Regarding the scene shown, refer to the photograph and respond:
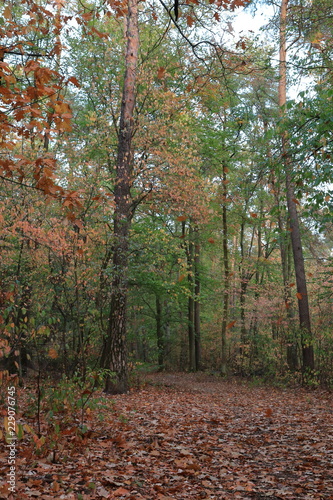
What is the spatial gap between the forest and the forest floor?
0.10 feet

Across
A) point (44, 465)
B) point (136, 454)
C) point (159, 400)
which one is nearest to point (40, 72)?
point (44, 465)

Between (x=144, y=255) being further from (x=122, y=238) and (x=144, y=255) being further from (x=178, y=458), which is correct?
(x=178, y=458)

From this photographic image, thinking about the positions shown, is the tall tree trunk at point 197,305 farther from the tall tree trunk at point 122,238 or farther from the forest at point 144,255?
the tall tree trunk at point 122,238

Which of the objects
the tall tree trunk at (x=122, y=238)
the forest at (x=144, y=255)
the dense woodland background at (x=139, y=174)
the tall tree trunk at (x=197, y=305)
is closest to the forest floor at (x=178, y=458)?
the forest at (x=144, y=255)

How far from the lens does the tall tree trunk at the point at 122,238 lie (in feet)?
31.1

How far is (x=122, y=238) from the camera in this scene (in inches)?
372

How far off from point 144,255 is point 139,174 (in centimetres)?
220

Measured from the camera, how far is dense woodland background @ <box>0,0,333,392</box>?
4199 millimetres

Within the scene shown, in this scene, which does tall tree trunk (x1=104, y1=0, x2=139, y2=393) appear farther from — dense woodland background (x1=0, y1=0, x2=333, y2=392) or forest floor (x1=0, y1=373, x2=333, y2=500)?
forest floor (x1=0, y1=373, x2=333, y2=500)

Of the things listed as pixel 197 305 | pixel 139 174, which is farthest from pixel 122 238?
pixel 197 305

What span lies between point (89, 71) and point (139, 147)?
4.38 m

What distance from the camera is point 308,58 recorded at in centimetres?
692

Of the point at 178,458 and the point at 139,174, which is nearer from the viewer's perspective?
the point at 178,458

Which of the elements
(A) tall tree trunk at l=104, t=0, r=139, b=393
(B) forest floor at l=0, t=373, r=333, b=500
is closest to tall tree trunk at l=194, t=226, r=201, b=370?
(A) tall tree trunk at l=104, t=0, r=139, b=393
